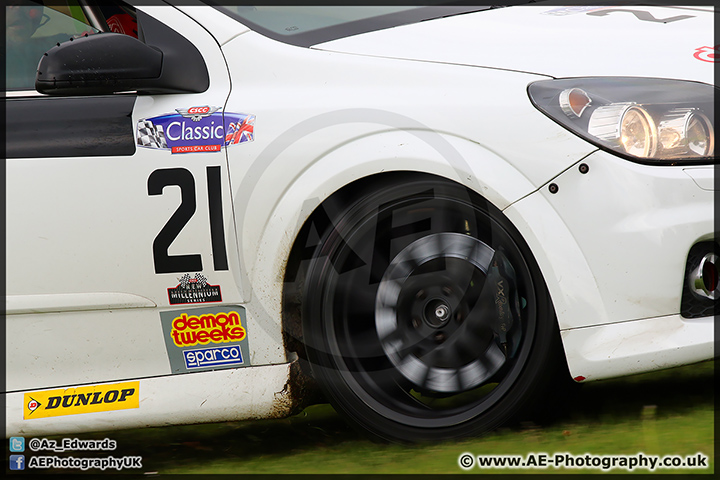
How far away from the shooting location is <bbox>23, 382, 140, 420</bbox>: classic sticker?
261 cm

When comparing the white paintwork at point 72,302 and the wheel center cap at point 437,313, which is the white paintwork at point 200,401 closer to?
the white paintwork at point 72,302

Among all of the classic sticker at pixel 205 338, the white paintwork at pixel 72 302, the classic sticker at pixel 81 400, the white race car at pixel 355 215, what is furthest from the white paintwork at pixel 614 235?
the classic sticker at pixel 81 400

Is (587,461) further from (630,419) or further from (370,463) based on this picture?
(370,463)

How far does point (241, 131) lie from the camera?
8.04 ft

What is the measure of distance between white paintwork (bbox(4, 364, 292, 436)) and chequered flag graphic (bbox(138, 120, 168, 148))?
2.35ft

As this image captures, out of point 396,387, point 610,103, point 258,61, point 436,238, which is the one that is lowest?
point 396,387

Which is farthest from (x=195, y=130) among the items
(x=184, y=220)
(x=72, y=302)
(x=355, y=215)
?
(x=72, y=302)

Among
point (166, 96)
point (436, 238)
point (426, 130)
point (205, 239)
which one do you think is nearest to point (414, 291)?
point (436, 238)

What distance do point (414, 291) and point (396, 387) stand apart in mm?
311

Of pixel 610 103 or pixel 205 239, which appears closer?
pixel 610 103

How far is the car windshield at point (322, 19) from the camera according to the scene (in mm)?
2600

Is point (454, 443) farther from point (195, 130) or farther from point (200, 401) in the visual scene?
point (195, 130)

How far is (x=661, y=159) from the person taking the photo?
2.19 metres

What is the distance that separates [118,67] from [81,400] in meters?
1.04
